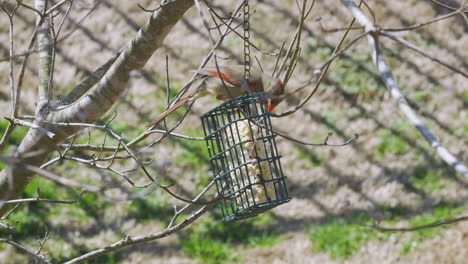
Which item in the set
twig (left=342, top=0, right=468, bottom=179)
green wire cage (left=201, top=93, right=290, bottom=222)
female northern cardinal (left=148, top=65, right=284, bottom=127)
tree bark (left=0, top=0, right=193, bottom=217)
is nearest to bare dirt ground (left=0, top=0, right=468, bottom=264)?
female northern cardinal (left=148, top=65, right=284, bottom=127)

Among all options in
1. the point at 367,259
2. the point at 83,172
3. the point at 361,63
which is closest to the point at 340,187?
the point at 367,259

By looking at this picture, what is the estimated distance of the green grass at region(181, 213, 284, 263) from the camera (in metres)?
5.03

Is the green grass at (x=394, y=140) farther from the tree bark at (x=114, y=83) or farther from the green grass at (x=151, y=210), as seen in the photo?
the tree bark at (x=114, y=83)

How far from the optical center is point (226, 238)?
5129mm

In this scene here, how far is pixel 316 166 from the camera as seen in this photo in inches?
219

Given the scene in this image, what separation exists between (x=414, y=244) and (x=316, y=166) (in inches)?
42.3

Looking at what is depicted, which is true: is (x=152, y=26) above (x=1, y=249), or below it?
above

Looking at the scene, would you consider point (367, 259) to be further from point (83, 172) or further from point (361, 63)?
point (83, 172)

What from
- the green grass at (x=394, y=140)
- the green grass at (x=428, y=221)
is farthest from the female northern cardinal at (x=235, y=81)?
the green grass at (x=394, y=140)

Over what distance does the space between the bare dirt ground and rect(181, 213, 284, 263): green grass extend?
66 millimetres

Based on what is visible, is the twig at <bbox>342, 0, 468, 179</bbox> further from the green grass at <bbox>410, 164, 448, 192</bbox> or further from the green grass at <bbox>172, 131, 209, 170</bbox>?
the green grass at <bbox>410, 164, 448, 192</bbox>

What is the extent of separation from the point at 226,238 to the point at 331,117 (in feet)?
5.20

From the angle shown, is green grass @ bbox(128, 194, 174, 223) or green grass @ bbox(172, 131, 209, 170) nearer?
green grass @ bbox(128, 194, 174, 223)

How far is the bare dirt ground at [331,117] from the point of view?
5.12 m
